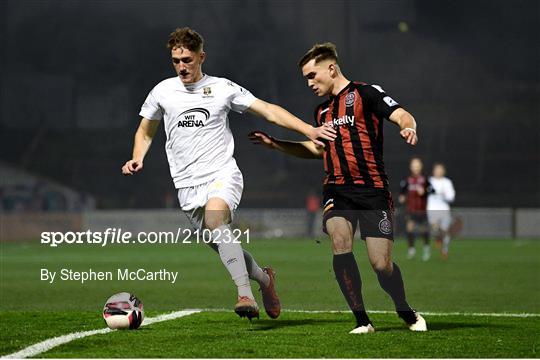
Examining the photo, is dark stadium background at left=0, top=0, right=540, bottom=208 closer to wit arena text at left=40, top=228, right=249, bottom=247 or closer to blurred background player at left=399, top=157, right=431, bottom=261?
wit arena text at left=40, top=228, right=249, bottom=247

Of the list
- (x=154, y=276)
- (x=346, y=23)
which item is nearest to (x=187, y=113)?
(x=154, y=276)

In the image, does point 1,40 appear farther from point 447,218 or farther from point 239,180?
point 239,180

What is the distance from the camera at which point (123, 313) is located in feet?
24.5

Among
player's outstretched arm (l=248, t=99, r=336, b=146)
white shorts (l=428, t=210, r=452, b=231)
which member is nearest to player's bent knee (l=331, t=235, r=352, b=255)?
player's outstretched arm (l=248, t=99, r=336, b=146)

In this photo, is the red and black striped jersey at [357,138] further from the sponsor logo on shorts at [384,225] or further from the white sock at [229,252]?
the white sock at [229,252]

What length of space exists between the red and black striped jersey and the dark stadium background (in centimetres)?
3238

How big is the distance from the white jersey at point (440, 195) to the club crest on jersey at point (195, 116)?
14020 mm

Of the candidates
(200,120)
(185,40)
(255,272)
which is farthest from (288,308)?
(185,40)

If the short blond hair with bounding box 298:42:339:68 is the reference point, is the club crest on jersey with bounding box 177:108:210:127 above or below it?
below

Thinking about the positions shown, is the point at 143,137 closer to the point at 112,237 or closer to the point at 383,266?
the point at 383,266

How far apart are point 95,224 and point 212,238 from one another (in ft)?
85.2

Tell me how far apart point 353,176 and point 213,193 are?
1030 mm

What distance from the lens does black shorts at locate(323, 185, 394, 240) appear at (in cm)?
718

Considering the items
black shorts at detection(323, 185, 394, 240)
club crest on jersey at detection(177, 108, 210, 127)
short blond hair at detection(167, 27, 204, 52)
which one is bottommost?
black shorts at detection(323, 185, 394, 240)
